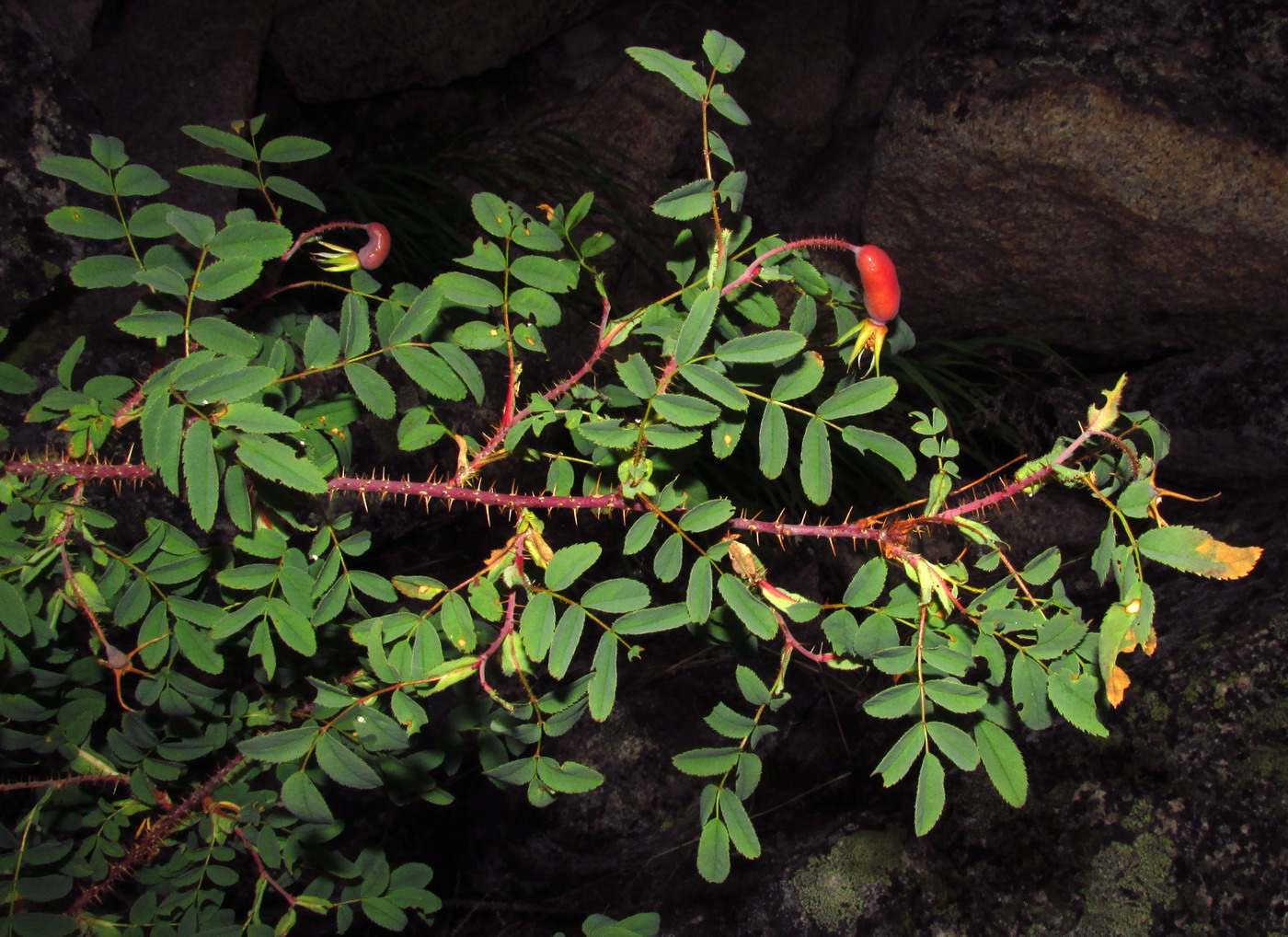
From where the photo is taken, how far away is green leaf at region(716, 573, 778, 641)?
1031 mm

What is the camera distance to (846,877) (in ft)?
5.01

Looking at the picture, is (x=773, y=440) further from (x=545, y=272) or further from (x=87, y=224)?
(x=87, y=224)

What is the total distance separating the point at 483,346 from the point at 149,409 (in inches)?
15.9

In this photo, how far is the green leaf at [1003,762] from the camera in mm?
1005

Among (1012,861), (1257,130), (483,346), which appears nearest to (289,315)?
(483,346)

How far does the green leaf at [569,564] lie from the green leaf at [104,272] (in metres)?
0.63

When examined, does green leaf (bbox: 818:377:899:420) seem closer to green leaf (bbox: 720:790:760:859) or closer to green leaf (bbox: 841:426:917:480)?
green leaf (bbox: 841:426:917:480)

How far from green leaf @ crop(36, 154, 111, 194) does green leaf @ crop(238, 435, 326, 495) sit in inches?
17.9

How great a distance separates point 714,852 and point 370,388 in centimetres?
73

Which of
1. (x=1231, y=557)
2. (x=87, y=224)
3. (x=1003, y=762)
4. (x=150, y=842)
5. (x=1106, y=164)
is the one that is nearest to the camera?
(x=1231, y=557)

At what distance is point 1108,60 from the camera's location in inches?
82.9

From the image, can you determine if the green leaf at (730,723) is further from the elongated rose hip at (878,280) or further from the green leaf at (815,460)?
the elongated rose hip at (878,280)

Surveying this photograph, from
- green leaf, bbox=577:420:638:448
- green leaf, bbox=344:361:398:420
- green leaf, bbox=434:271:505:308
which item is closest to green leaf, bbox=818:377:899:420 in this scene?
green leaf, bbox=577:420:638:448

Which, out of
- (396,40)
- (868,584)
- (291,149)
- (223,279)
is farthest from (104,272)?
(396,40)
